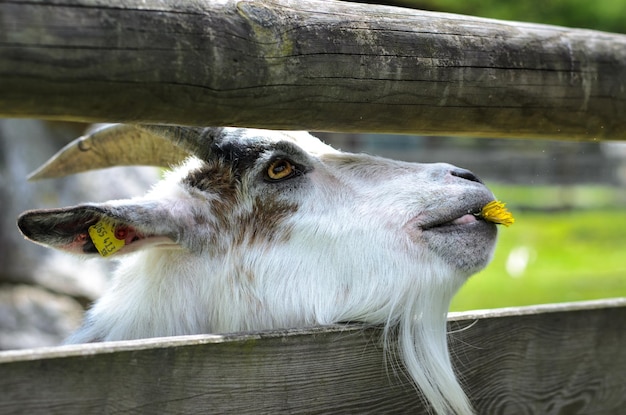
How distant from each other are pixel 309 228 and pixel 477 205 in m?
0.58

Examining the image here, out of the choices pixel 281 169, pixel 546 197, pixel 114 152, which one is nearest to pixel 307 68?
pixel 281 169

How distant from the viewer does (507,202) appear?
53.2 feet

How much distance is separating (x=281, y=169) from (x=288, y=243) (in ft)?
0.93

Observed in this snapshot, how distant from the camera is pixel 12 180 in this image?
7.31 m

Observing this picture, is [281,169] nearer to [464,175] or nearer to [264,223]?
[264,223]

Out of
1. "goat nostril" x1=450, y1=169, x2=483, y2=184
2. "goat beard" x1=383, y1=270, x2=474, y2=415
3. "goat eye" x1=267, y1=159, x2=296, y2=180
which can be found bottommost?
"goat beard" x1=383, y1=270, x2=474, y2=415

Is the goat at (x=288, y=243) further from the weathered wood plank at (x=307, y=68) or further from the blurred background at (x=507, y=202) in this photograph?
the blurred background at (x=507, y=202)

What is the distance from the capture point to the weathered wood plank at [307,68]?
1.77 metres

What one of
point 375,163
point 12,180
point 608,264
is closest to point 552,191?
point 608,264

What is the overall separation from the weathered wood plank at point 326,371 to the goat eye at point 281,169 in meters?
0.70

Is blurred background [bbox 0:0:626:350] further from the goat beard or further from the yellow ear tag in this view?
the yellow ear tag

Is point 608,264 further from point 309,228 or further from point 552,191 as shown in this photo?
point 309,228

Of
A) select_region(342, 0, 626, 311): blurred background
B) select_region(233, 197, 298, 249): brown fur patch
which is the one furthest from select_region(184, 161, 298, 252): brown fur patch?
select_region(342, 0, 626, 311): blurred background

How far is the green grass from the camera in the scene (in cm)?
1010
